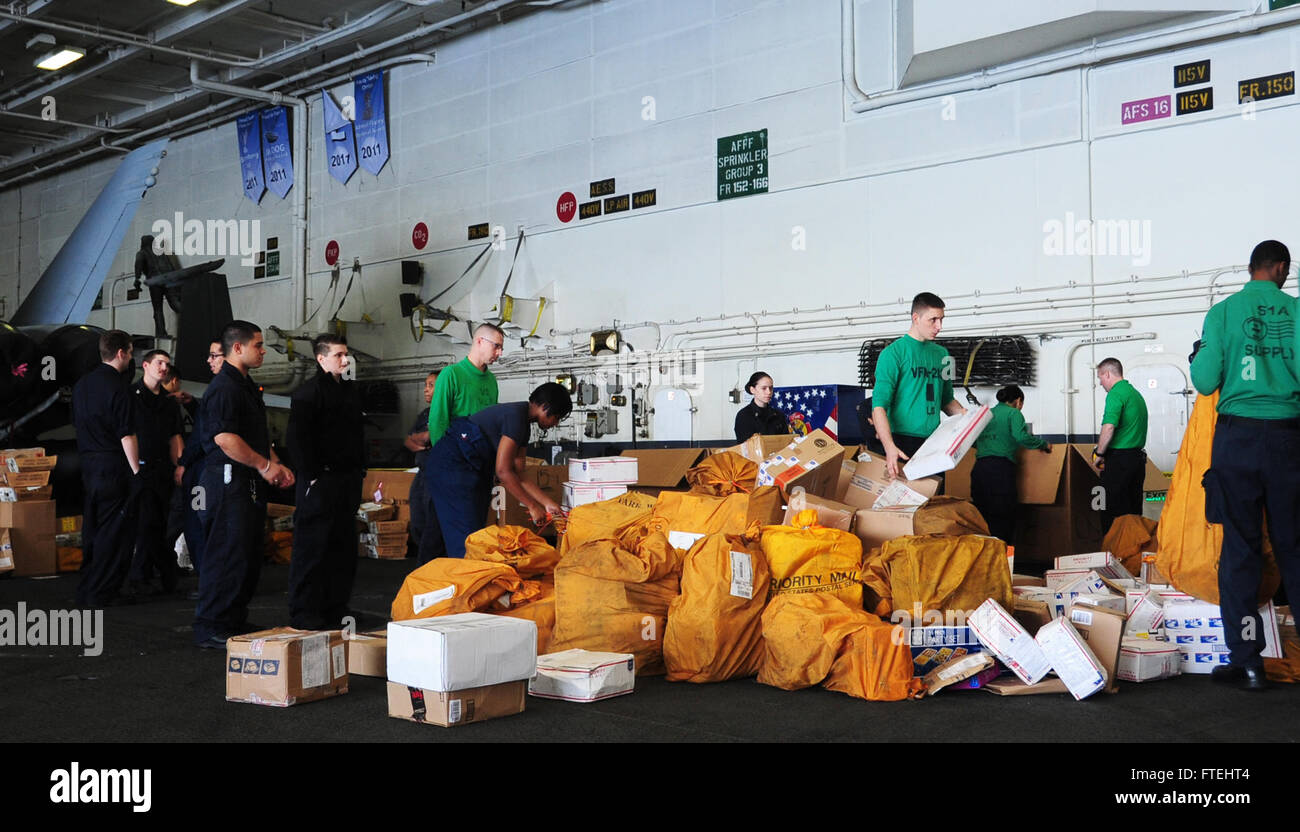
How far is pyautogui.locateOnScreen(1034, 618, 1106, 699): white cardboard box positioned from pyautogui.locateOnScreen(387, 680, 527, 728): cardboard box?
1698 mm

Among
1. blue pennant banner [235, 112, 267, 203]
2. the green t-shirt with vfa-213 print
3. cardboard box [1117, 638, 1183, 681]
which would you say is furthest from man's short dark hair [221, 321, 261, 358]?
Answer: blue pennant banner [235, 112, 267, 203]

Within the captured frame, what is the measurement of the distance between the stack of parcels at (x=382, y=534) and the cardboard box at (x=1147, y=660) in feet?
21.3

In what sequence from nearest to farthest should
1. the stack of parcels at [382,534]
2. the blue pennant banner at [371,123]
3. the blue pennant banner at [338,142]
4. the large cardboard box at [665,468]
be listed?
the large cardboard box at [665,468] < the stack of parcels at [382,534] < the blue pennant banner at [371,123] < the blue pennant banner at [338,142]

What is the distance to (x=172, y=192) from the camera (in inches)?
666

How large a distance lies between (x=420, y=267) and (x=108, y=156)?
814 centimetres

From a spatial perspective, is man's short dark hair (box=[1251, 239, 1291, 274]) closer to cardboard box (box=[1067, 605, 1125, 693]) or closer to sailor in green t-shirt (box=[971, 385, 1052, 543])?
cardboard box (box=[1067, 605, 1125, 693])

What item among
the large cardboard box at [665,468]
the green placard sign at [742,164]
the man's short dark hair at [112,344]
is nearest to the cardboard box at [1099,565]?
the large cardboard box at [665,468]

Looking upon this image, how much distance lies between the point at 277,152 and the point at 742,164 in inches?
307

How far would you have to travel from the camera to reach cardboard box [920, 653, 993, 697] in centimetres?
354

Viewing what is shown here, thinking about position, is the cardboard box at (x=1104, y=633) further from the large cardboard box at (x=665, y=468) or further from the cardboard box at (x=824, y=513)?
the large cardboard box at (x=665, y=468)

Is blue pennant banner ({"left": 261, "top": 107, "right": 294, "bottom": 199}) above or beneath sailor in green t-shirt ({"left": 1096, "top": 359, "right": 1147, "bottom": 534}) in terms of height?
above

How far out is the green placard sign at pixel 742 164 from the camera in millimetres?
9734

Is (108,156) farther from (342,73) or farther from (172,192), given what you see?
(342,73)
